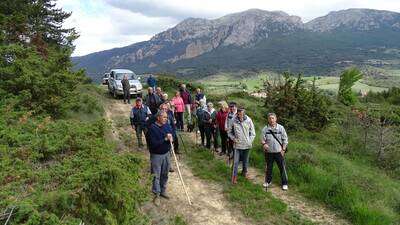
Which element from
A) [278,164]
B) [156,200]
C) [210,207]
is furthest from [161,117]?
[278,164]

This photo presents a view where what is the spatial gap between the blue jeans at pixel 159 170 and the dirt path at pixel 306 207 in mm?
2810

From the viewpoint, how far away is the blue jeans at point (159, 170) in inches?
344

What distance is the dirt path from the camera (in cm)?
824

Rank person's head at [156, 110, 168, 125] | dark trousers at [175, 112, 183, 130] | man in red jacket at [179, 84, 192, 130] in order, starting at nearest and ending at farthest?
person's head at [156, 110, 168, 125]
dark trousers at [175, 112, 183, 130]
man in red jacket at [179, 84, 192, 130]

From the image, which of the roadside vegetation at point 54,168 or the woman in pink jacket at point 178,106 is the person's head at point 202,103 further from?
the roadside vegetation at point 54,168

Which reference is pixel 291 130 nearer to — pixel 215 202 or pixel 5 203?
pixel 215 202

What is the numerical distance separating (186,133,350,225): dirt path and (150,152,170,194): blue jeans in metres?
2.81

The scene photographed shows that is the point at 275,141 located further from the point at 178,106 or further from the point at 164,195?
the point at 178,106

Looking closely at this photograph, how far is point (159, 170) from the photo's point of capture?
8.81m

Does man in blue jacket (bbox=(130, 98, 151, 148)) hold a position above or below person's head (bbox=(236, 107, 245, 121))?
below

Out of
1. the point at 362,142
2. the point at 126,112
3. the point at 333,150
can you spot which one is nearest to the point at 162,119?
the point at 333,150

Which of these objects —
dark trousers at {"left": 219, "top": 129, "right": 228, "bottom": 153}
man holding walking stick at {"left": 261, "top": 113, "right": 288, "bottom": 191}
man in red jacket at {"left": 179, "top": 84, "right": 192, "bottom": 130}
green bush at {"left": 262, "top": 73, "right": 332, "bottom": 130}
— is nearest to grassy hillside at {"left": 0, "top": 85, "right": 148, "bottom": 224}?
man holding walking stick at {"left": 261, "top": 113, "right": 288, "bottom": 191}

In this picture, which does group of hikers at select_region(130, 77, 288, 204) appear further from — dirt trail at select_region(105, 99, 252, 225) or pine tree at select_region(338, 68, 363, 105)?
pine tree at select_region(338, 68, 363, 105)

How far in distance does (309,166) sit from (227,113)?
3.04 m
